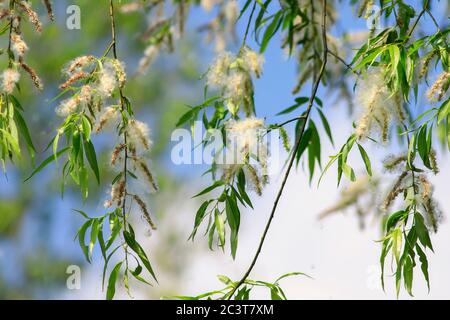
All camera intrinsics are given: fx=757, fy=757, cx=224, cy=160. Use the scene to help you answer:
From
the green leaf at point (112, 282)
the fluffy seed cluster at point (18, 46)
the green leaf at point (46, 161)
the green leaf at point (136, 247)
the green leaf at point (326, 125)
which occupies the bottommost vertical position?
the green leaf at point (112, 282)

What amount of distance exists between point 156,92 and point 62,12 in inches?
30.9

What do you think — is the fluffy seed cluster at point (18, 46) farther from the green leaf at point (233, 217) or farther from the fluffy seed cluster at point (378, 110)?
the fluffy seed cluster at point (378, 110)

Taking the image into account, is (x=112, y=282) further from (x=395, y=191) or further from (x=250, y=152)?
(x=395, y=191)

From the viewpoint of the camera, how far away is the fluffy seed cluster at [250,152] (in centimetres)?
164

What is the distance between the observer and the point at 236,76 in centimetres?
181

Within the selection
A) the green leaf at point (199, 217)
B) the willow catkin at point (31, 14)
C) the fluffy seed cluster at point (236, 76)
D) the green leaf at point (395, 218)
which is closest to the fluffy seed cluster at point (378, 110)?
the green leaf at point (395, 218)

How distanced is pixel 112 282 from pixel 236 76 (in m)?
0.57

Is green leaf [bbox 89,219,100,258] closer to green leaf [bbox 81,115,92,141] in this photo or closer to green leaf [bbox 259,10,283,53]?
green leaf [bbox 81,115,92,141]

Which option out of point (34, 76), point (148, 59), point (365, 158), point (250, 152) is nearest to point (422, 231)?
point (365, 158)

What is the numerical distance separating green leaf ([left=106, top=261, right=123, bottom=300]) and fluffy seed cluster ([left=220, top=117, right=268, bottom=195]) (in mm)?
335

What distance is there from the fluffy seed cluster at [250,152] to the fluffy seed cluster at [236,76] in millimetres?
108

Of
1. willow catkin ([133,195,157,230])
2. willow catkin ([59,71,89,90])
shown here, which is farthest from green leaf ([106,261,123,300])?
willow catkin ([59,71,89,90])

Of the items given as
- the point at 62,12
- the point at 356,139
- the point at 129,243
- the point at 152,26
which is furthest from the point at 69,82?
the point at 62,12
